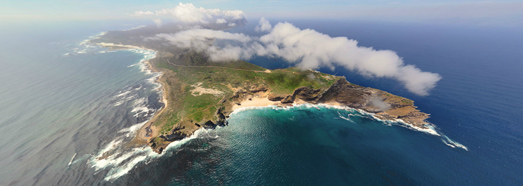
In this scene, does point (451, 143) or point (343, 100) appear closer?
point (451, 143)

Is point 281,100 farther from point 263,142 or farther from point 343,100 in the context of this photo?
point 343,100

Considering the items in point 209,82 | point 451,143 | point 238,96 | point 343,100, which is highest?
point 209,82

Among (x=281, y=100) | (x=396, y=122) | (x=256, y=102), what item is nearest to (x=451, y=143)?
(x=396, y=122)

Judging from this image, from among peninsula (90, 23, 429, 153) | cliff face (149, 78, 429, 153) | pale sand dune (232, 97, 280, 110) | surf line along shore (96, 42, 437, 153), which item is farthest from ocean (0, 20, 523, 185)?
pale sand dune (232, 97, 280, 110)

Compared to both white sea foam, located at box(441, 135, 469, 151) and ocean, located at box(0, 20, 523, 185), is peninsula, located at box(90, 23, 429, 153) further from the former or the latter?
white sea foam, located at box(441, 135, 469, 151)

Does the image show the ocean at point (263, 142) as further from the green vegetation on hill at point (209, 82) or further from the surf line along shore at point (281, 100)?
the green vegetation on hill at point (209, 82)

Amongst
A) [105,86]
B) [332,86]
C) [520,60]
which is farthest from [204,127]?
[520,60]
